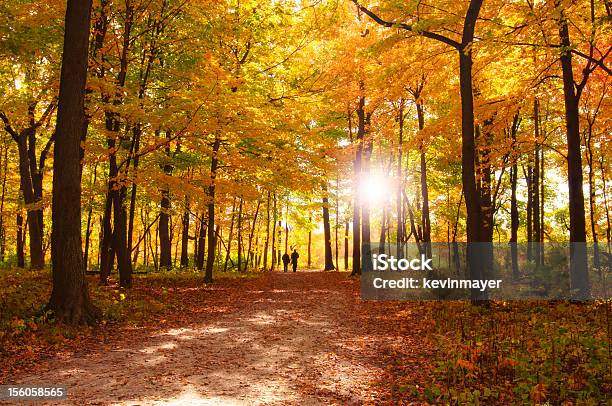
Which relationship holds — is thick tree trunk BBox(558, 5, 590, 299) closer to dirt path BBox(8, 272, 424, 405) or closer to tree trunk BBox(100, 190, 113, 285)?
dirt path BBox(8, 272, 424, 405)

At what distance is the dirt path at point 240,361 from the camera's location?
588cm

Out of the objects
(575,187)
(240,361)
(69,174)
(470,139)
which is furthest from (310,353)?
(575,187)

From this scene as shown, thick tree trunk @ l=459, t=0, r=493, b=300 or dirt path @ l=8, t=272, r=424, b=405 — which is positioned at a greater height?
thick tree trunk @ l=459, t=0, r=493, b=300

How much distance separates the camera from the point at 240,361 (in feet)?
24.8

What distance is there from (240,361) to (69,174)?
19.5 ft

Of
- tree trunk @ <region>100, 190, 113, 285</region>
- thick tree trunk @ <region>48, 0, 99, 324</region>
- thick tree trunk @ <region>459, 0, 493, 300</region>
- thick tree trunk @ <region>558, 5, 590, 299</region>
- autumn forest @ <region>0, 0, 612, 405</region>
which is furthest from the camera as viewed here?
tree trunk @ <region>100, 190, 113, 285</region>

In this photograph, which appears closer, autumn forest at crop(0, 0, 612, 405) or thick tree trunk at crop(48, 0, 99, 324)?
autumn forest at crop(0, 0, 612, 405)

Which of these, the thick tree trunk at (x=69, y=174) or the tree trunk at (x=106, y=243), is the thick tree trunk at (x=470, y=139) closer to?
the thick tree trunk at (x=69, y=174)

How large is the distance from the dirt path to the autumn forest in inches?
2.5

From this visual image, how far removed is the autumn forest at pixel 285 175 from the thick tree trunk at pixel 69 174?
0.05m

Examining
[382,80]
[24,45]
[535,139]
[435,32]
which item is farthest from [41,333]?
[535,139]

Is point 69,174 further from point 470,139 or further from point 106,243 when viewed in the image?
point 470,139

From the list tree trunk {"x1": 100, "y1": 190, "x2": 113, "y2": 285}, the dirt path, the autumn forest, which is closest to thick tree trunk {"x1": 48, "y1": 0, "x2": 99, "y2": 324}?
the autumn forest

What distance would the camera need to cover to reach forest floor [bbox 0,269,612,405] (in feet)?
19.5
